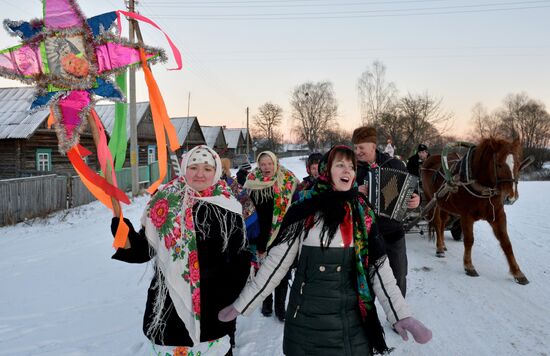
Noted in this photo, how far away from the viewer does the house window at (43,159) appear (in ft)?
54.7

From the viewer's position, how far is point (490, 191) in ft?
15.8

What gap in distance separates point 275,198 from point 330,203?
6.91 ft

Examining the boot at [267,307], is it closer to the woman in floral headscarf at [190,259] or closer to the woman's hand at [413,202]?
the woman in floral headscarf at [190,259]

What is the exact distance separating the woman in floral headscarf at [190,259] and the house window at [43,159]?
59.1 ft

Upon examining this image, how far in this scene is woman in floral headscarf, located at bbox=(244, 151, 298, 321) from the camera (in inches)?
161

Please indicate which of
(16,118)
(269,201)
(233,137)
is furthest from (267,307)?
(233,137)

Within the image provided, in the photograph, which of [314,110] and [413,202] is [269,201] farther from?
[314,110]

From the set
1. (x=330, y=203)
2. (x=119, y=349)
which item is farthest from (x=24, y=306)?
(x=330, y=203)

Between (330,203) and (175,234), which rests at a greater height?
(330,203)

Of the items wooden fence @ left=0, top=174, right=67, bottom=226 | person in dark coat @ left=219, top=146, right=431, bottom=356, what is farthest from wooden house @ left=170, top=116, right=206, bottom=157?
person in dark coat @ left=219, top=146, right=431, bottom=356

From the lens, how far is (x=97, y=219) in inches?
405

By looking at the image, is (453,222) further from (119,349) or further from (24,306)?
(24,306)

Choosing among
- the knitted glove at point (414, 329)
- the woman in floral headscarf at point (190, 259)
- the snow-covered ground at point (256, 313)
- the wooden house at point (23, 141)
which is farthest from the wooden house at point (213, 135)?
the knitted glove at point (414, 329)

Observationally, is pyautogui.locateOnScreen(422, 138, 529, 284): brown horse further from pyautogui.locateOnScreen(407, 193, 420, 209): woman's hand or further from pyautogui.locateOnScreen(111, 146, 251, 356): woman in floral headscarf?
pyautogui.locateOnScreen(111, 146, 251, 356): woman in floral headscarf
